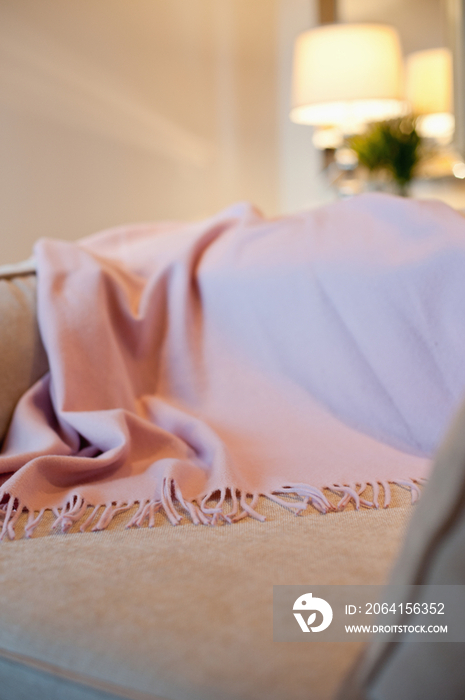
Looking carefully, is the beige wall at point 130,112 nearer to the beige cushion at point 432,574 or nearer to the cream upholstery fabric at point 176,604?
the cream upholstery fabric at point 176,604

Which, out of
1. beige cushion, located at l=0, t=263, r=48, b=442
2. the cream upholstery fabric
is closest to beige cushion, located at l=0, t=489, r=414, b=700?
the cream upholstery fabric

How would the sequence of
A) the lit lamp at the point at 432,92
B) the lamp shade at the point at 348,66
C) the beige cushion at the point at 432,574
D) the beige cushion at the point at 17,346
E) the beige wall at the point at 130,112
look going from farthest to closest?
1. the lit lamp at the point at 432,92
2. the lamp shade at the point at 348,66
3. the beige wall at the point at 130,112
4. the beige cushion at the point at 17,346
5. the beige cushion at the point at 432,574

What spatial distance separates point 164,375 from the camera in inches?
45.5

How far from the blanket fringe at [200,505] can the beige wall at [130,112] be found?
1.43 metres

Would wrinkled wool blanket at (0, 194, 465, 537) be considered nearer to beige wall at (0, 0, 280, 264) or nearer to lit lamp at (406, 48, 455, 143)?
beige wall at (0, 0, 280, 264)

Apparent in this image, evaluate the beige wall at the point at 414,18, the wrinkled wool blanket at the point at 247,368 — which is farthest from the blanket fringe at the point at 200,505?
the beige wall at the point at 414,18

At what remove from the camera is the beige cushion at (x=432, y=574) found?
0.39 meters

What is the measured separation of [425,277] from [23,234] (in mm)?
1507

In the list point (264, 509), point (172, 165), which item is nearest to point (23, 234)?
point (172, 165)

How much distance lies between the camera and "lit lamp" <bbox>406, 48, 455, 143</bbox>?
261 centimetres

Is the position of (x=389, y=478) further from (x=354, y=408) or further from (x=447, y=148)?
(x=447, y=148)

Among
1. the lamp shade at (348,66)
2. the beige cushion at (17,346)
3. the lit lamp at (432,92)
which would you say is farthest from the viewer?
the lit lamp at (432,92)

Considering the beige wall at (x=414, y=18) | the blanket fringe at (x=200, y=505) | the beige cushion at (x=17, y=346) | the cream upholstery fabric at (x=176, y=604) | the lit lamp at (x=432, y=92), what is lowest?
the blanket fringe at (x=200, y=505)

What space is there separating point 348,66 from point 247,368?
152cm
